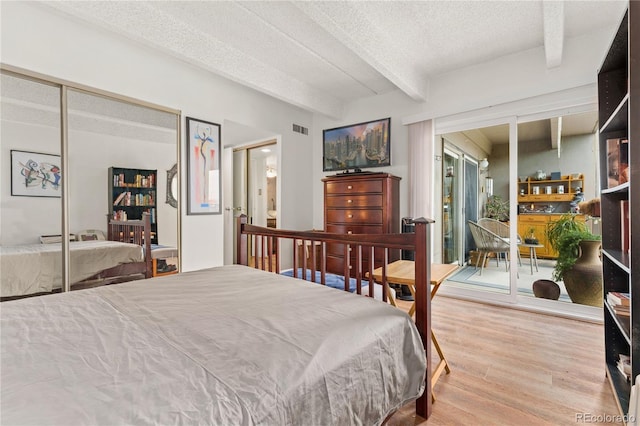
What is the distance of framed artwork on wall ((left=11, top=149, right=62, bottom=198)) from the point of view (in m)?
2.21

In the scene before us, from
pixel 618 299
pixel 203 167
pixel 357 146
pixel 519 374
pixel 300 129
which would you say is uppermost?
pixel 300 129

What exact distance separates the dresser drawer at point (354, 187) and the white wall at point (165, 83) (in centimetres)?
77

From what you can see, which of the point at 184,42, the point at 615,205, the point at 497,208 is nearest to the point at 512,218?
the point at 497,208

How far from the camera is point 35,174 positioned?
7.54 ft

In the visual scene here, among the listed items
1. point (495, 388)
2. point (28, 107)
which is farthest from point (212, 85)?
point (495, 388)

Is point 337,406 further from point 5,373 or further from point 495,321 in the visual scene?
point 495,321

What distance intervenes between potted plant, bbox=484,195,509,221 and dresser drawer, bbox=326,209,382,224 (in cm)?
129

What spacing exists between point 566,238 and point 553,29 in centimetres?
197

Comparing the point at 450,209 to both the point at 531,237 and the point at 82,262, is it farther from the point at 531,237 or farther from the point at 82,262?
the point at 82,262

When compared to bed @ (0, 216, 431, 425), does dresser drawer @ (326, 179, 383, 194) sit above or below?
above

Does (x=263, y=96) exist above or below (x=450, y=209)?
above

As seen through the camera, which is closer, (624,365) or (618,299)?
(618,299)

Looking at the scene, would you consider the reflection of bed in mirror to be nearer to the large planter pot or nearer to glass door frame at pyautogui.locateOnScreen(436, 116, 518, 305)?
glass door frame at pyautogui.locateOnScreen(436, 116, 518, 305)

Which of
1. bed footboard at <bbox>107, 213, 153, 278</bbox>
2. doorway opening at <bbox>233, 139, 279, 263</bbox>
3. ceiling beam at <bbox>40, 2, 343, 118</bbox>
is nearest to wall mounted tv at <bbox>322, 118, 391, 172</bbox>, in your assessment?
ceiling beam at <bbox>40, 2, 343, 118</bbox>
